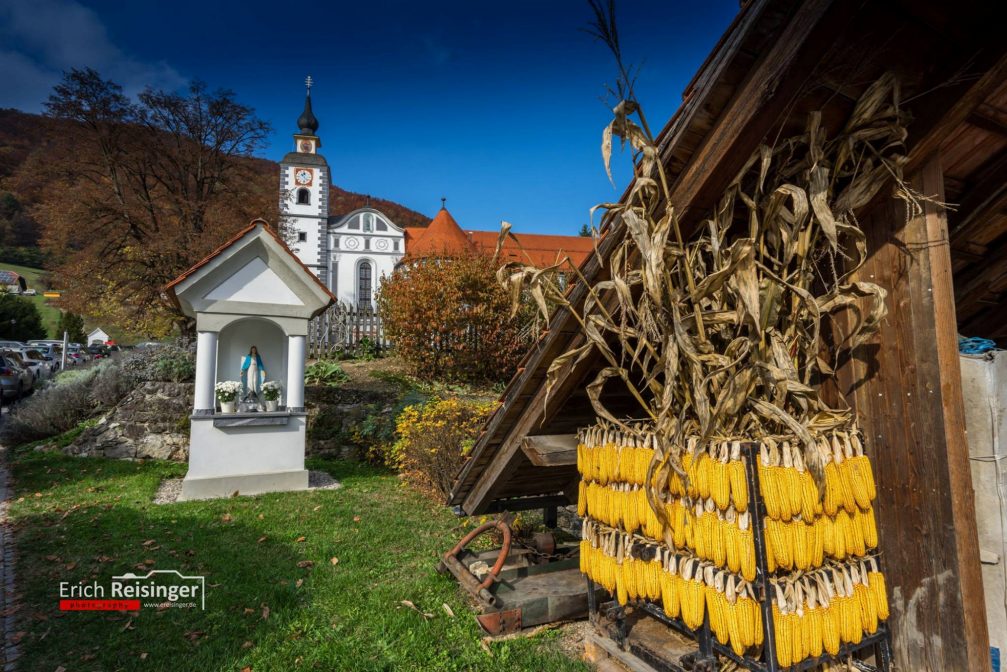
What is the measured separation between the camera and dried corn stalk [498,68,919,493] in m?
1.75

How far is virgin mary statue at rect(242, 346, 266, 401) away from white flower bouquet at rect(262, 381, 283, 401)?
1.16 ft

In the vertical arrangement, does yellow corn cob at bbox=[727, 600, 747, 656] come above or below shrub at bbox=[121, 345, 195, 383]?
below

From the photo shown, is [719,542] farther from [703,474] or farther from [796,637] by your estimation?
[796,637]

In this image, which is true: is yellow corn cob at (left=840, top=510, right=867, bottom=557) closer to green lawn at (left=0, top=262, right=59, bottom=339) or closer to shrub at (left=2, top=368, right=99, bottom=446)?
shrub at (left=2, top=368, right=99, bottom=446)

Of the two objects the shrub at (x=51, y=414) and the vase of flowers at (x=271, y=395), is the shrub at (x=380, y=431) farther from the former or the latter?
the shrub at (x=51, y=414)

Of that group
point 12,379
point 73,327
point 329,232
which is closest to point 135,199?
point 12,379

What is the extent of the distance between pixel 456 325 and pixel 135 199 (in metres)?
11.1

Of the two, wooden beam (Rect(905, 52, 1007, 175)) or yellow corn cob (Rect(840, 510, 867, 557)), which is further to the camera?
yellow corn cob (Rect(840, 510, 867, 557))

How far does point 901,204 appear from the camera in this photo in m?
2.04

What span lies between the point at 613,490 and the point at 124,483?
8415 millimetres

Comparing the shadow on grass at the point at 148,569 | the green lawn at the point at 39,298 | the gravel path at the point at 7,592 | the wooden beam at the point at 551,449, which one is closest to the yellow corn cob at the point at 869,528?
the wooden beam at the point at 551,449

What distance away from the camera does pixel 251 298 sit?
788cm

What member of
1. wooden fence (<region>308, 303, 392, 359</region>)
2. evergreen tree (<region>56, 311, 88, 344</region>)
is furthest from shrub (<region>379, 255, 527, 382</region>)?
evergreen tree (<region>56, 311, 88, 344</region>)

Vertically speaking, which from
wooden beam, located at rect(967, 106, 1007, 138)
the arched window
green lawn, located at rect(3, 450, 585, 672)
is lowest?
green lawn, located at rect(3, 450, 585, 672)
